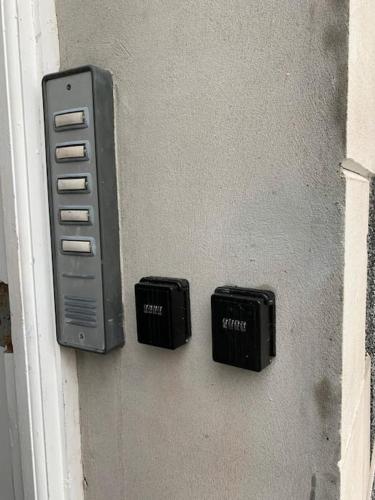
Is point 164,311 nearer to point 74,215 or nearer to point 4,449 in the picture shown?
point 74,215

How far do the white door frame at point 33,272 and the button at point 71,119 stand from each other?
6 centimetres

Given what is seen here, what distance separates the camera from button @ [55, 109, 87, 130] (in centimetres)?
69

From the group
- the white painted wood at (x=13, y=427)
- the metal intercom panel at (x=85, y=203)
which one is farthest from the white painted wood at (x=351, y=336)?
the white painted wood at (x=13, y=427)

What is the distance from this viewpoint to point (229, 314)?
609 mm

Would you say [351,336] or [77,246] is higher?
[77,246]

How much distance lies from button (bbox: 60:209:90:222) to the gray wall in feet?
0.21

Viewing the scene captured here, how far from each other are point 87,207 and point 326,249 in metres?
0.40

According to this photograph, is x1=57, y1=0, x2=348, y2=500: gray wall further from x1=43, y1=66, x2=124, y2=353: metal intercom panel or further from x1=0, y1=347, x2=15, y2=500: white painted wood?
x1=0, y1=347, x2=15, y2=500: white painted wood

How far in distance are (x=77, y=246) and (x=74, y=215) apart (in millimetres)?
55

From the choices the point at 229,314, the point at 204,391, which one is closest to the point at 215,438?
the point at 204,391

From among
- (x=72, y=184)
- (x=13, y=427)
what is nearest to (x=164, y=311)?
(x=72, y=184)

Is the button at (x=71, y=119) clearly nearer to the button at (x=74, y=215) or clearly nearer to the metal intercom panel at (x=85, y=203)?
the metal intercom panel at (x=85, y=203)

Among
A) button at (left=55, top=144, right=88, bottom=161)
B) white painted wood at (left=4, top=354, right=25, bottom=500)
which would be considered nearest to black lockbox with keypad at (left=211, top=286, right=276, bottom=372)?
A: button at (left=55, top=144, right=88, bottom=161)

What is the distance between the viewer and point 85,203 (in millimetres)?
711
